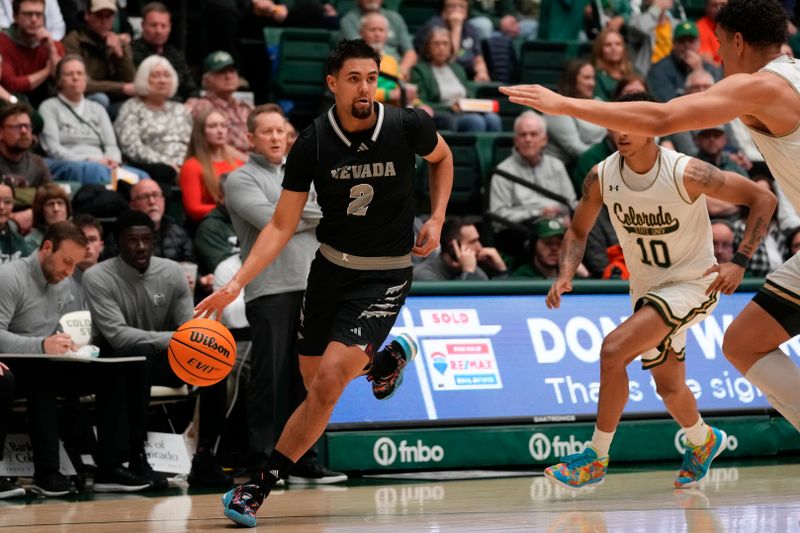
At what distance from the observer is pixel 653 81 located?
15773mm

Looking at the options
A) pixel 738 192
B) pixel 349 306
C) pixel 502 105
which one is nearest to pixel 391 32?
pixel 502 105

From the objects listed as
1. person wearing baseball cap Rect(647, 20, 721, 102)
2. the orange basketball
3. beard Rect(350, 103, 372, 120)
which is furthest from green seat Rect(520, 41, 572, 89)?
beard Rect(350, 103, 372, 120)

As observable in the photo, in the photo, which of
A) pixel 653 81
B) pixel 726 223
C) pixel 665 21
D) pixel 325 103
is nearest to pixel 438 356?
pixel 726 223

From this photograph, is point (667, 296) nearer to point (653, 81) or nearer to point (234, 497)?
point (234, 497)

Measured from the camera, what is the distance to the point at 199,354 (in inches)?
294

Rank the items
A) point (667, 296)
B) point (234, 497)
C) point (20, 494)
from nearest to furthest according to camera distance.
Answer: point (234, 497) < point (667, 296) < point (20, 494)

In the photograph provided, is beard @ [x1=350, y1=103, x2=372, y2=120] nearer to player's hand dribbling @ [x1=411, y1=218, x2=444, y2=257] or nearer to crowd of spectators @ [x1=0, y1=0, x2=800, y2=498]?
player's hand dribbling @ [x1=411, y1=218, x2=444, y2=257]

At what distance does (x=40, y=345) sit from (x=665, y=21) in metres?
11.2

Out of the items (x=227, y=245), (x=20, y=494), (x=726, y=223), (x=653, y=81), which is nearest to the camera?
(x=20, y=494)

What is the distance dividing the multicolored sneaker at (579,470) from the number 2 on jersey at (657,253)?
1.23 metres

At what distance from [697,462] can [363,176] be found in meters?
2.94

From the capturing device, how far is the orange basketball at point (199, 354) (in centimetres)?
746

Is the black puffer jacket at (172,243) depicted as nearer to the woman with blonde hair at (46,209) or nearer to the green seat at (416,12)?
the woman with blonde hair at (46,209)

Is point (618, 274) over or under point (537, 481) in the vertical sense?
Answer: over
